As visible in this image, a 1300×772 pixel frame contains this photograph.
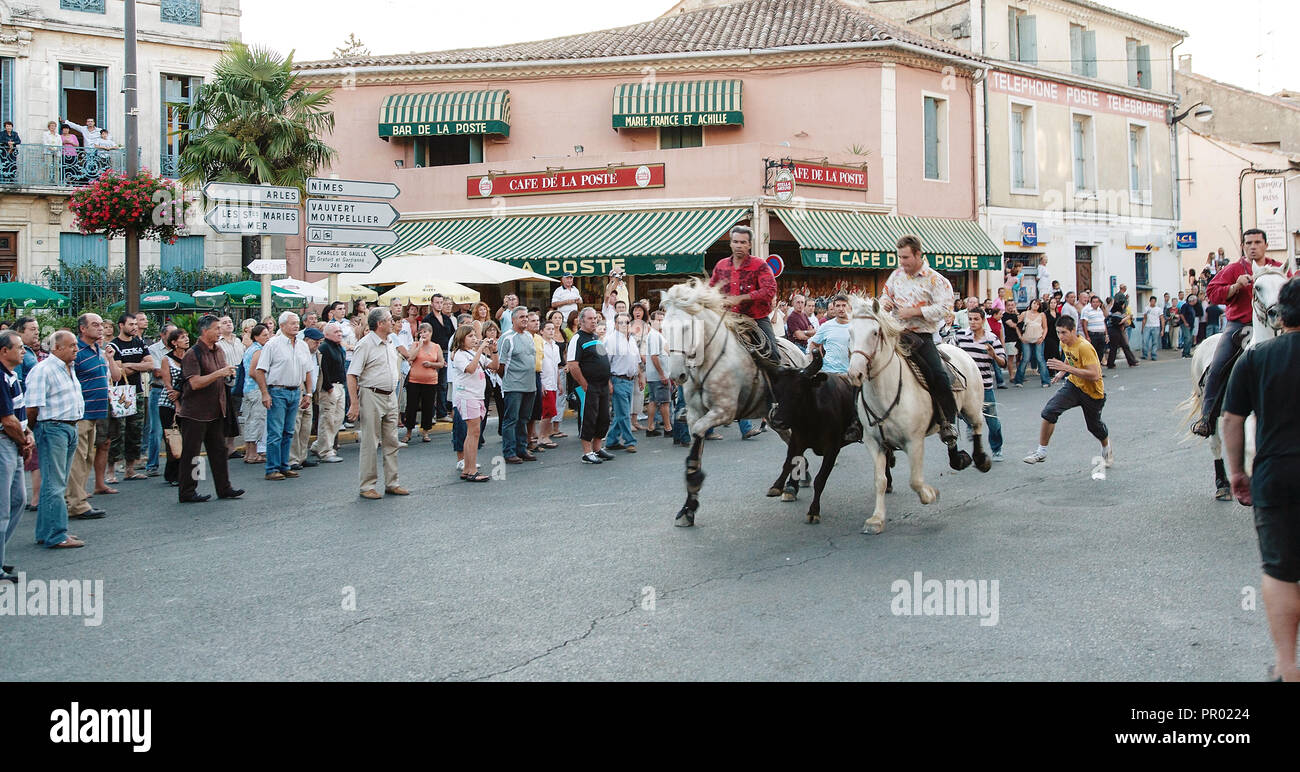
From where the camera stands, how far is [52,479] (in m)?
8.88

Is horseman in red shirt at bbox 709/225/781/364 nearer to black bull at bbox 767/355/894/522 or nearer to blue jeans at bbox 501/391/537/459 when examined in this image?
black bull at bbox 767/355/894/522

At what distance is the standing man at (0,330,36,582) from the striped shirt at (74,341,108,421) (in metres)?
2.56

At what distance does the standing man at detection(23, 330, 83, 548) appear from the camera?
8.84 meters

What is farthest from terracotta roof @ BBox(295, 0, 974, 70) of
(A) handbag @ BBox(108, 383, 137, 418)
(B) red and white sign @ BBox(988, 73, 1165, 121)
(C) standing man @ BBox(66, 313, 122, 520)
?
(C) standing man @ BBox(66, 313, 122, 520)

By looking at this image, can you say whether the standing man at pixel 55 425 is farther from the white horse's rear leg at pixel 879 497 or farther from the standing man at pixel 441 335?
the standing man at pixel 441 335

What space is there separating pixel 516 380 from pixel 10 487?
6.32 meters

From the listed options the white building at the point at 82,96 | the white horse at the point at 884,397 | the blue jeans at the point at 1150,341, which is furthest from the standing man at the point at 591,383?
the blue jeans at the point at 1150,341

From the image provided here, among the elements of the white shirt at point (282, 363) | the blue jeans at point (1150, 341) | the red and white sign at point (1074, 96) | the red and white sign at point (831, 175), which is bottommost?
the white shirt at point (282, 363)

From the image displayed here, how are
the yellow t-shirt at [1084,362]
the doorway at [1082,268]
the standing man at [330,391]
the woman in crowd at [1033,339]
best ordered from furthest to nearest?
the doorway at [1082,268] < the woman in crowd at [1033,339] < the standing man at [330,391] < the yellow t-shirt at [1084,362]

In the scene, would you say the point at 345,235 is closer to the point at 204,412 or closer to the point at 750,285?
the point at 204,412

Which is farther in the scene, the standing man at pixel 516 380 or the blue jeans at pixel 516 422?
the blue jeans at pixel 516 422

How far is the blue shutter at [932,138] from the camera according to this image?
95.8 feet

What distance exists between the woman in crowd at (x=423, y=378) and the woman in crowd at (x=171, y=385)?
2714 mm
